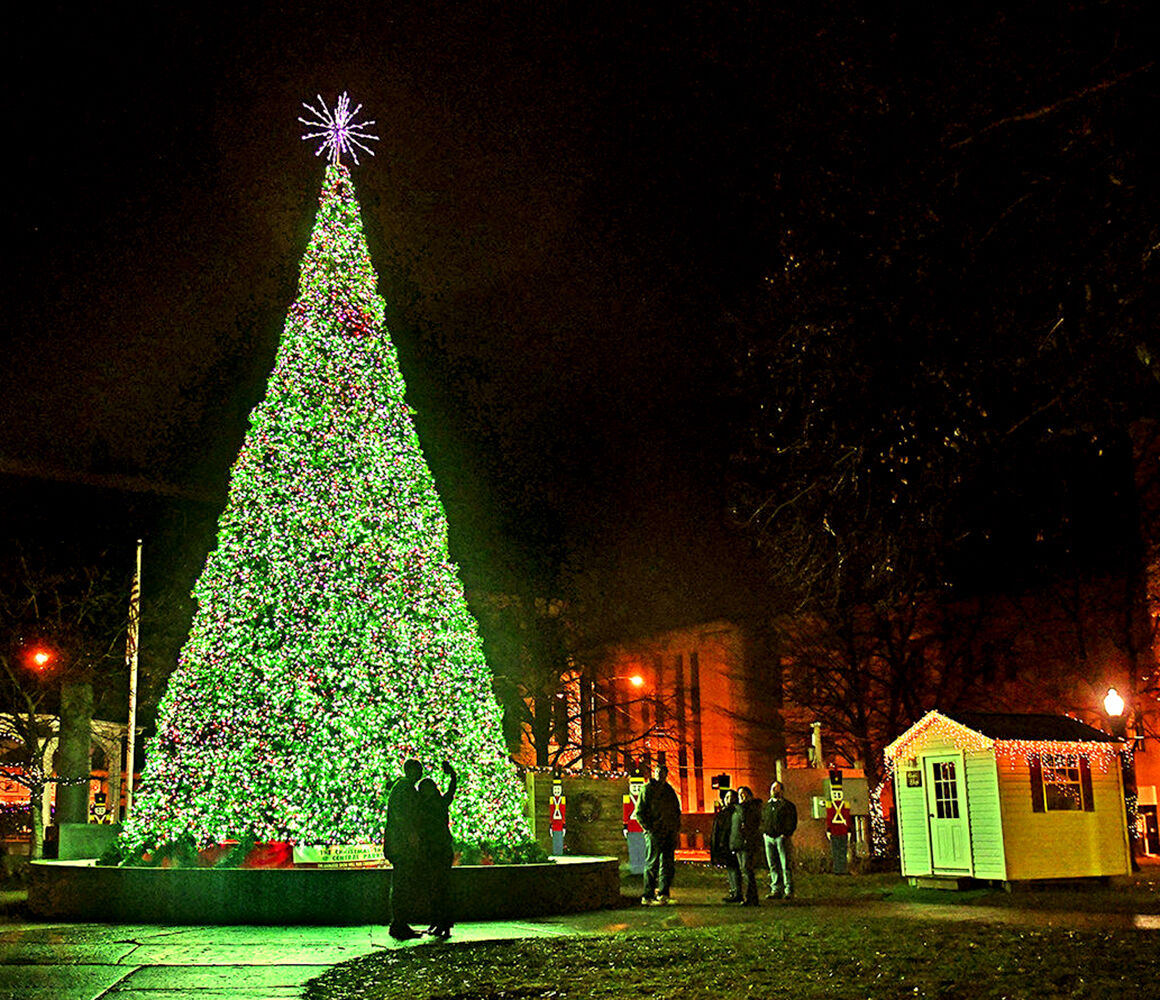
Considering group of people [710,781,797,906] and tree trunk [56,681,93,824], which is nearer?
group of people [710,781,797,906]

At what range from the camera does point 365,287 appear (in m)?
19.1

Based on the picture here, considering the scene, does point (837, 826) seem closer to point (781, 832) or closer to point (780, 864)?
point (780, 864)

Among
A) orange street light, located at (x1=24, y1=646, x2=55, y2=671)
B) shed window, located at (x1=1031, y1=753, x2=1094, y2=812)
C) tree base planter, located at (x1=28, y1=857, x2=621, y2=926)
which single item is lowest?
tree base planter, located at (x1=28, y1=857, x2=621, y2=926)

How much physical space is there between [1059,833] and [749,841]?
615cm

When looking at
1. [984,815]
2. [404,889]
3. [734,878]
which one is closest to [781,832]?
[734,878]

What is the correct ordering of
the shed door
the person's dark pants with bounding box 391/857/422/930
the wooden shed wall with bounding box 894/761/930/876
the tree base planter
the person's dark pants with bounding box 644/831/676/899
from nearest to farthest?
the person's dark pants with bounding box 391/857/422/930, the tree base planter, the person's dark pants with bounding box 644/831/676/899, the shed door, the wooden shed wall with bounding box 894/761/930/876

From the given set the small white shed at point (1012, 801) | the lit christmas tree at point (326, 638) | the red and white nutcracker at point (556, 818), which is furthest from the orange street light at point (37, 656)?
the small white shed at point (1012, 801)

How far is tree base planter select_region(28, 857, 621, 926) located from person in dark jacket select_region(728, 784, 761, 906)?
3325 millimetres

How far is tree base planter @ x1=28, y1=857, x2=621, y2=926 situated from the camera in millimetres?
15211

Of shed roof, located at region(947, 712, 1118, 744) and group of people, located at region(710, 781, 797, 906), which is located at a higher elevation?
Result: shed roof, located at region(947, 712, 1118, 744)

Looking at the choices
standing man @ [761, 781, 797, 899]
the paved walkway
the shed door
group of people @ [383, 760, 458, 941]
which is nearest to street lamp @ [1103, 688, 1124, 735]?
the shed door

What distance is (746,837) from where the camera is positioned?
19109mm

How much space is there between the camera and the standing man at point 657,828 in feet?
60.9

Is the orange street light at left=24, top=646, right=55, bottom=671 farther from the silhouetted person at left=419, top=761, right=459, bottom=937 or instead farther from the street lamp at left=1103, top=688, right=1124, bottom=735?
the street lamp at left=1103, top=688, right=1124, bottom=735
